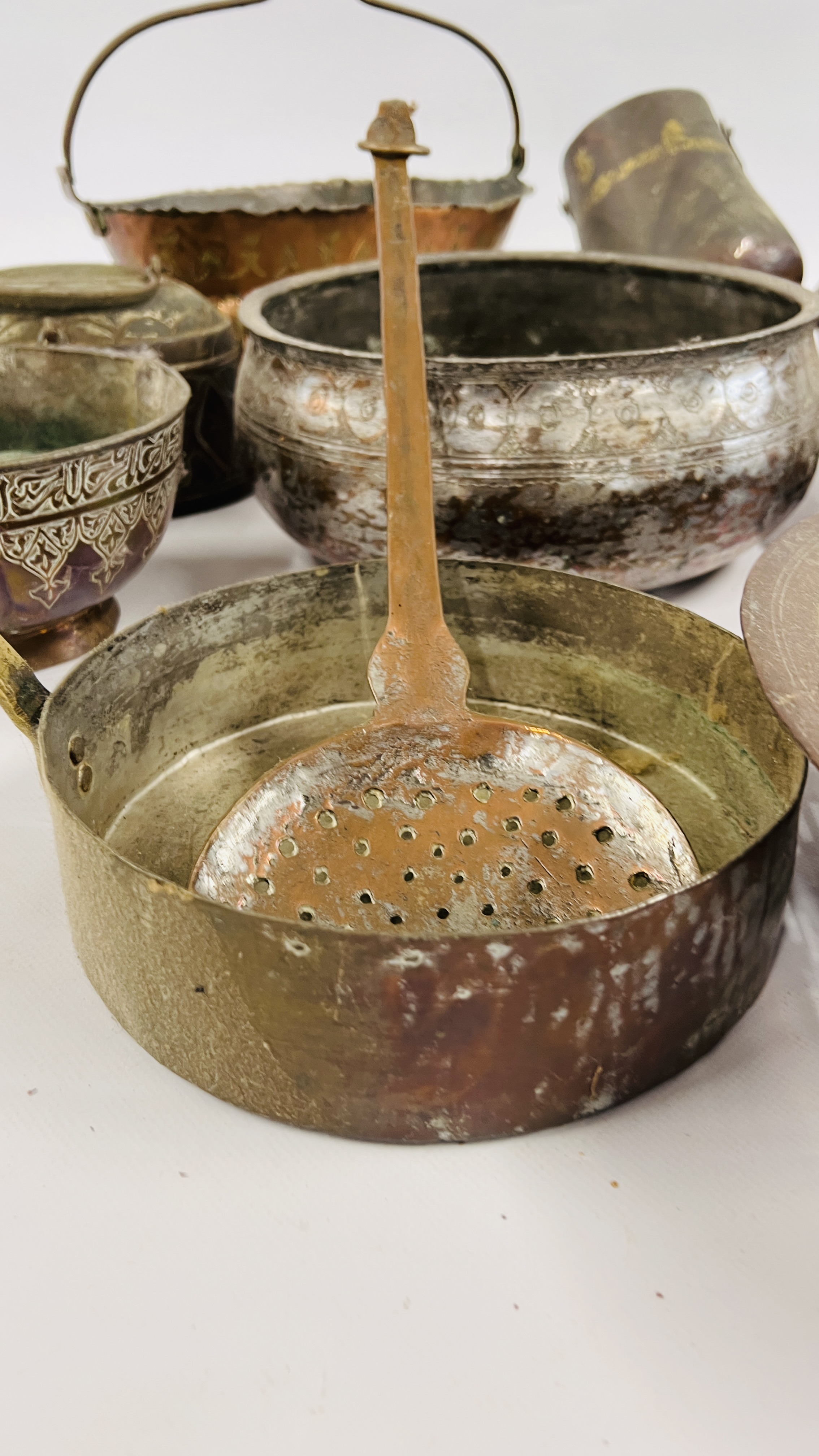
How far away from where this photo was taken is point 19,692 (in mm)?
730

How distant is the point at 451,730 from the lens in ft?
2.73

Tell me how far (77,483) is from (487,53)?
960 millimetres

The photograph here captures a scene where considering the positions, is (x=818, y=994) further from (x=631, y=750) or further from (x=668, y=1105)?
(x=631, y=750)

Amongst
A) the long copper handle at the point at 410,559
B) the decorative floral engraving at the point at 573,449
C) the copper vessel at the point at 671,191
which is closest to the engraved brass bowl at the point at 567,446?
the decorative floral engraving at the point at 573,449

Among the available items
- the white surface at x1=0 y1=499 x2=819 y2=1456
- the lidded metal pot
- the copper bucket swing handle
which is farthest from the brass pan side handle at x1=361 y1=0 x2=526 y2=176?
the white surface at x1=0 y1=499 x2=819 y2=1456

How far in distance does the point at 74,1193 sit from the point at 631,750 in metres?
0.49

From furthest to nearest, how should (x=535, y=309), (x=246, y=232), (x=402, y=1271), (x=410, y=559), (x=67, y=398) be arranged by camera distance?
(x=246, y=232) → (x=535, y=309) → (x=67, y=398) → (x=410, y=559) → (x=402, y=1271)

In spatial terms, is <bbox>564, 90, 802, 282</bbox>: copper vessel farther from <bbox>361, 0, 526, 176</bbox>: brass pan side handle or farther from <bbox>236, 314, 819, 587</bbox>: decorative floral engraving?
<bbox>236, 314, 819, 587</bbox>: decorative floral engraving

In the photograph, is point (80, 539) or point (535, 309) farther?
point (535, 309)

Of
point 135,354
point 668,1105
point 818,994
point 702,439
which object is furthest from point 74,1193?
point 135,354

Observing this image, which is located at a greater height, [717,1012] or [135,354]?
[135,354]

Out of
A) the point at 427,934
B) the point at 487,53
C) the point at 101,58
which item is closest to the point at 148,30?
the point at 101,58

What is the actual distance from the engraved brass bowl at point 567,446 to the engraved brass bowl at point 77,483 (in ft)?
0.33

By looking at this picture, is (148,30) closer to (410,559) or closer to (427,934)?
(410,559)
